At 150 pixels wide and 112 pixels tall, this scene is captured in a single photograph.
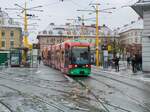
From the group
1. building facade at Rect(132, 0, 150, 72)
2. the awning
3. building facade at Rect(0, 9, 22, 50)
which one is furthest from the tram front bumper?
building facade at Rect(0, 9, 22, 50)

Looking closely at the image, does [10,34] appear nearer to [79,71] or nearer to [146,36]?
[146,36]

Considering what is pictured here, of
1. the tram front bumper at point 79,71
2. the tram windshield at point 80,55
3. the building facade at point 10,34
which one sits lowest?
the tram front bumper at point 79,71

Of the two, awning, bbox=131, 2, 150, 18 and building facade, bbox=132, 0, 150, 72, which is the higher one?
awning, bbox=131, 2, 150, 18

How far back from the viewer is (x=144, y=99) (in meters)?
18.0

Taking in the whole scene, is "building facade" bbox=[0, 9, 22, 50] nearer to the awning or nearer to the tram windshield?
the awning

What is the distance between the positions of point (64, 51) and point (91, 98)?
1944 cm

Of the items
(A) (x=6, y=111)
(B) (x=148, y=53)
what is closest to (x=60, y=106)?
(A) (x=6, y=111)

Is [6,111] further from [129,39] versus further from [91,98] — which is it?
[129,39]

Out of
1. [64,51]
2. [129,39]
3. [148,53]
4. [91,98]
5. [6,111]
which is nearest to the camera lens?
[6,111]

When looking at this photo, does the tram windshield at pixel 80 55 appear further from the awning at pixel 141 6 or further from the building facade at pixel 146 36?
the building facade at pixel 146 36

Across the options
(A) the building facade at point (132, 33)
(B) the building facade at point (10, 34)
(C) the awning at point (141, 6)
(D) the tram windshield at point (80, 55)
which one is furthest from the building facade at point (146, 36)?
(A) the building facade at point (132, 33)

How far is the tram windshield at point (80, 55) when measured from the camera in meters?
34.5

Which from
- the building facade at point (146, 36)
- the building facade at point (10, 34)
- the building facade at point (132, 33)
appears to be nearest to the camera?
the building facade at point (146, 36)

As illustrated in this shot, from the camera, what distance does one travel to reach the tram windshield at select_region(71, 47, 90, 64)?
34.5 metres
